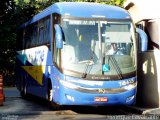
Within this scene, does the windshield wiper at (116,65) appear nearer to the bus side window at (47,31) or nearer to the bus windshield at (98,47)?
the bus windshield at (98,47)

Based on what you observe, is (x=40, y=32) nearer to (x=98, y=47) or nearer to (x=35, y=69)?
(x=35, y=69)

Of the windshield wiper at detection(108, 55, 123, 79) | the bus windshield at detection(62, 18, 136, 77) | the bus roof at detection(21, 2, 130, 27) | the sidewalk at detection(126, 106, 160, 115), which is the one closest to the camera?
the bus windshield at detection(62, 18, 136, 77)

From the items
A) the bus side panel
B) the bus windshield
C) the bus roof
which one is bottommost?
the bus side panel

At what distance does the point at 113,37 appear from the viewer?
16516 mm

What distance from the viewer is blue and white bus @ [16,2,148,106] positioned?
15.7m

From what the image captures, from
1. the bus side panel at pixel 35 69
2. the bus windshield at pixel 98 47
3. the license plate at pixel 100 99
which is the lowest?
the license plate at pixel 100 99

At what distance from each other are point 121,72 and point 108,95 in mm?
862

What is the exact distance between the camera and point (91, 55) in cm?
1599

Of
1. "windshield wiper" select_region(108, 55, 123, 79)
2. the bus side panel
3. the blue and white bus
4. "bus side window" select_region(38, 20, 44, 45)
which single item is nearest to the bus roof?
the blue and white bus

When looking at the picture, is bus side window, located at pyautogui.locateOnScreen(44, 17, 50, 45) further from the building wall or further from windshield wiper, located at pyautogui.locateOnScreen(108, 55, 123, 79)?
the building wall

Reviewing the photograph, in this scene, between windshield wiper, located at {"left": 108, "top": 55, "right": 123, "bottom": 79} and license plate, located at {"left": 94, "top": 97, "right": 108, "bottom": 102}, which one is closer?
license plate, located at {"left": 94, "top": 97, "right": 108, "bottom": 102}

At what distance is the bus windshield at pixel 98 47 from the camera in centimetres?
1589

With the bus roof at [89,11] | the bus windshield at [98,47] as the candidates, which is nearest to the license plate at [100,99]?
the bus windshield at [98,47]

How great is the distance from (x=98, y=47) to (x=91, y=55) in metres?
0.38
